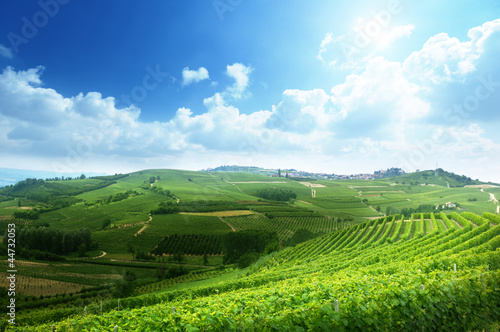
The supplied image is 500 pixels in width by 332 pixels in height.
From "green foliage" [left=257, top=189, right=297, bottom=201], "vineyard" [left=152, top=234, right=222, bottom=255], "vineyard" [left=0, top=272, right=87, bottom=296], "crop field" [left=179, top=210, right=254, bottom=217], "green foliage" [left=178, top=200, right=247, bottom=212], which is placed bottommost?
"vineyard" [left=152, top=234, right=222, bottom=255]

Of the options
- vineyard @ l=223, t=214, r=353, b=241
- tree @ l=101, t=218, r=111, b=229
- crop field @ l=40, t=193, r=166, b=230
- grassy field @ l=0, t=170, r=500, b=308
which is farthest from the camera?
crop field @ l=40, t=193, r=166, b=230

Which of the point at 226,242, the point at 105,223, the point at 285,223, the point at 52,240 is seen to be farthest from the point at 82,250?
the point at 285,223

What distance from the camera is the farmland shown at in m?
12.9

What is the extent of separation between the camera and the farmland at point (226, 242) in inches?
508

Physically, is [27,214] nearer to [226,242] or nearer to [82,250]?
[82,250]

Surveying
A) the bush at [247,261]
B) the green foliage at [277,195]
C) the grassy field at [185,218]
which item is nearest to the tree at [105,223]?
the grassy field at [185,218]

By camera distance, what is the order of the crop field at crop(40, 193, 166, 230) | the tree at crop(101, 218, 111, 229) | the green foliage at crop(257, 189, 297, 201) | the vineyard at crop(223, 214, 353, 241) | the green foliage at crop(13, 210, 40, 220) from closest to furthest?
the green foliage at crop(13, 210, 40, 220), the vineyard at crop(223, 214, 353, 241), the tree at crop(101, 218, 111, 229), the crop field at crop(40, 193, 166, 230), the green foliage at crop(257, 189, 297, 201)

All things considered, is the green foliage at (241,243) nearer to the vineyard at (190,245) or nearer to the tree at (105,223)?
the vineyard at (190,245)

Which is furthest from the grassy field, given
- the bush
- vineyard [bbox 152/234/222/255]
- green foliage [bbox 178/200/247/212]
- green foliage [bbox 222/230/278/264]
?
the bush

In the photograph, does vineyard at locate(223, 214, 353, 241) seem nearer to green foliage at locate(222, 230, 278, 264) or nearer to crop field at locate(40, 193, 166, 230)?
green foliage at locate(222, 230, 278, 264)

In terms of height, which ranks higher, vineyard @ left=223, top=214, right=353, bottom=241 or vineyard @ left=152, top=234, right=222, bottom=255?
vineyard @ left=223, top=214, right=353, bottom=241

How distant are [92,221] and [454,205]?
17198 centimetres

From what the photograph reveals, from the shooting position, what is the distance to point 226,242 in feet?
267

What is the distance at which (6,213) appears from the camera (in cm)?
10544
